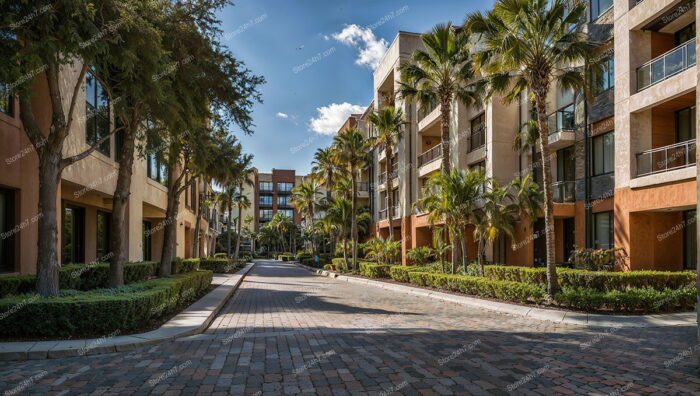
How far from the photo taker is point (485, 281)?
1554 cm

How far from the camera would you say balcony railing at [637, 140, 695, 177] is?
1482cm

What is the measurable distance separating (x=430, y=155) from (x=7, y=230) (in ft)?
80.5

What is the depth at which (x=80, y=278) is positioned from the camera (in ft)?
45.9

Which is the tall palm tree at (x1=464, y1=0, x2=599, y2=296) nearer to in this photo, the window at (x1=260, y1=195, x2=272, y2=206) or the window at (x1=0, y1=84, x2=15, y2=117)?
the window at (x1=0, y1=84, x2=15, y2=117)

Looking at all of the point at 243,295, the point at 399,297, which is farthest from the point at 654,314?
the point at 243,295

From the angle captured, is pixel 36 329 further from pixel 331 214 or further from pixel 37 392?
pixel 331 214

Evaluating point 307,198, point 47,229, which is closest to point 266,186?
point 307,198

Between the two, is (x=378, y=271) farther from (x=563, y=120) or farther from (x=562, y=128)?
(x=563, y=120)

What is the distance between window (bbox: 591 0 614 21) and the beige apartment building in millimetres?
41

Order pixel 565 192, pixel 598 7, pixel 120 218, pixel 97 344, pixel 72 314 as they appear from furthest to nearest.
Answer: pixel 565 192 < pixel 598 7 < pixel 120 218 < pixel 72 314 < pixel 97 344

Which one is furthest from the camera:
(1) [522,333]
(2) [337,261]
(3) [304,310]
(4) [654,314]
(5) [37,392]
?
(2) [337,261]

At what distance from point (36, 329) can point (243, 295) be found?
1093 cm

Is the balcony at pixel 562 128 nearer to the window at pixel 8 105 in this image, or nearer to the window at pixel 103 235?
the window at pixel 8 105

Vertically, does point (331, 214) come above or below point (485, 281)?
above
